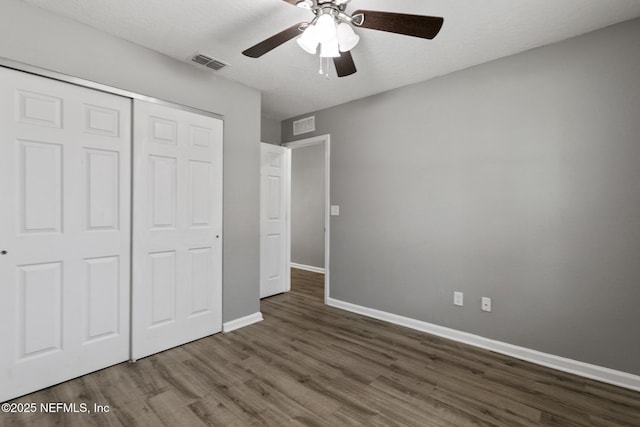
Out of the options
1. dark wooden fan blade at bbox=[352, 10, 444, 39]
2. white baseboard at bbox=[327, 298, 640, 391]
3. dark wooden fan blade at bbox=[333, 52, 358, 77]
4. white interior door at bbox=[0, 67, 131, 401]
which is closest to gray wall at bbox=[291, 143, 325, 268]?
white baseboard at bbox=[327, 298, 640, 391]

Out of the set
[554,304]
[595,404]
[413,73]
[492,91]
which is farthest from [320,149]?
[595,404]

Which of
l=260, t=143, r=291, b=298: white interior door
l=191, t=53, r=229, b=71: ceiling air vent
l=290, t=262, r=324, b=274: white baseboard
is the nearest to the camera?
l=191, t=53, r=229, b=71: ceiling air vent

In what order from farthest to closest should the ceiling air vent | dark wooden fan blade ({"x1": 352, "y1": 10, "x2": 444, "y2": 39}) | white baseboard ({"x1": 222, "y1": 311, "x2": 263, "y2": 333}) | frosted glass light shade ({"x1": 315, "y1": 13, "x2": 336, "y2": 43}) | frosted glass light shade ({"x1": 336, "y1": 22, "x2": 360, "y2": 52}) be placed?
white baseboard ({"x1": 222, "y1": 311, "x2": 263, "y2": 333})
the ceiling air vent
frosted glass light shade ({"x1": 336, "y1": 22, "x2": 360, "y2": 52})
frosted glass light shade ({"x1": 315, "y1": 13, "x2": 336, "y2": 43})
dark wooden fan blade ({"x1": 352, "y1": 10, "x2": 444, "y2": 39})

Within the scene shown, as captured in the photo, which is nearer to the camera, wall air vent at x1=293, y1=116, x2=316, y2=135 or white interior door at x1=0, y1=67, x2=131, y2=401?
white interior door at x1=0, y1=67, x2=131, y2=401

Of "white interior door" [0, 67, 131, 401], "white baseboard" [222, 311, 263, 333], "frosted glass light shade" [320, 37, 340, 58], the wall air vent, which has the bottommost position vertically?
"white baseboard" [222, 311, 263, 333]

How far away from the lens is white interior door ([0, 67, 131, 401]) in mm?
1867

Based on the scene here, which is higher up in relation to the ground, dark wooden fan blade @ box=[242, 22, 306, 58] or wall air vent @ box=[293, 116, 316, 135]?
wall air vent @ box=[293, 116, 316, 135]

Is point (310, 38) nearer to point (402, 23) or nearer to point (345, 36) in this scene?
point (345, 36)

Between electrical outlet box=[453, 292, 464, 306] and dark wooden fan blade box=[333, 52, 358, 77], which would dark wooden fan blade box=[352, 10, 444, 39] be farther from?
electrical outlet box=[453, 292, 464, 306]

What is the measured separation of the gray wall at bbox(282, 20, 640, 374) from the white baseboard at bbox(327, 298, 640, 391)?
5 centimetres

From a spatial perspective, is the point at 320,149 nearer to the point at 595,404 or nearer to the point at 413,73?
the point at 413,73

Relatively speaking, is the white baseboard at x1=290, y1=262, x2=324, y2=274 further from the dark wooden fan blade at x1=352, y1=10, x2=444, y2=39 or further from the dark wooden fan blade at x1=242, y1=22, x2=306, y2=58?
the dark wooden fan blade at x1=352, y1=10, x2=444, y2=39

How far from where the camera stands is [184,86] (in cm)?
270

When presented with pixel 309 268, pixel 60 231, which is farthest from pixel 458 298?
pixel 309 268
